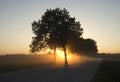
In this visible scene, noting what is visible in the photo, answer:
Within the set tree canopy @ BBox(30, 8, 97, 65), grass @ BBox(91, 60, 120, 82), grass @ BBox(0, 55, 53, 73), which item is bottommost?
grass @ BBox(91, 60, 120, 82)

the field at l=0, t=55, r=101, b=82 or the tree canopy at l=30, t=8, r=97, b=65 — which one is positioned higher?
the tree canopy at l=30, t=8, r=97, b=65

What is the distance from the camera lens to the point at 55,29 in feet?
208

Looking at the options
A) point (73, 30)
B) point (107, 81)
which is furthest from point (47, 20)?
point (107, 81)

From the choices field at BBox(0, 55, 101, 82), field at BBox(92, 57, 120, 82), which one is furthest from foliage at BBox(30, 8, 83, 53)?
field at BBox(92, 57, 120, 82)

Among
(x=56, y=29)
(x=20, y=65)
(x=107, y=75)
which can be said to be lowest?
(x=107, y=75)

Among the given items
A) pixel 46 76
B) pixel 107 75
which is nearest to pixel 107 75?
pixel 107 75

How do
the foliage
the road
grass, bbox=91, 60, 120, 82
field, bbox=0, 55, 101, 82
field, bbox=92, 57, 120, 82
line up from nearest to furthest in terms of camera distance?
the road < field, bbox=0, 55, 101, 82 < grass, bbox=91, 60, 120, 82 < field, bbox=92, 57, 120, 82 < the foliage

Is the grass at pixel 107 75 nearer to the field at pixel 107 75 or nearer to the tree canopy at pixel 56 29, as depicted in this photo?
the field at pixel 107 75

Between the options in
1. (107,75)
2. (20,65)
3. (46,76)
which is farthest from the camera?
(20,65)

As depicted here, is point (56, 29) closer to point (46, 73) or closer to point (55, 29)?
point (55, 29)

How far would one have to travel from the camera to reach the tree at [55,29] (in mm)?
62406

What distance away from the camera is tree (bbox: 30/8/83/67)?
205 feet

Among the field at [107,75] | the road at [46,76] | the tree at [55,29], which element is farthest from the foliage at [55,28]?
the road at [46,76]

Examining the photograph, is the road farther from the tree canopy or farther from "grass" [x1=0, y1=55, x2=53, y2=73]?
the tree canopy
